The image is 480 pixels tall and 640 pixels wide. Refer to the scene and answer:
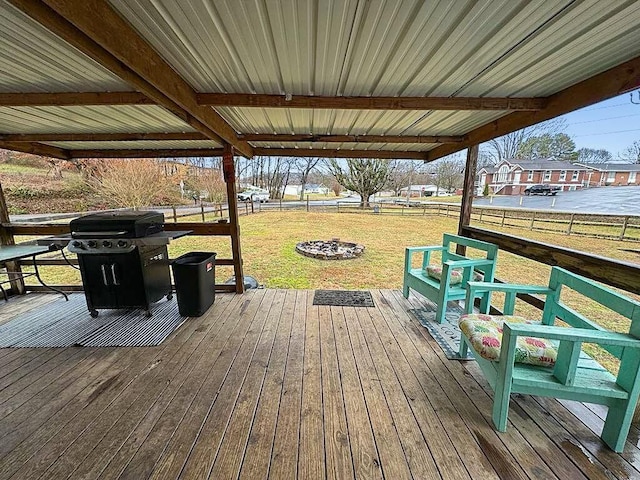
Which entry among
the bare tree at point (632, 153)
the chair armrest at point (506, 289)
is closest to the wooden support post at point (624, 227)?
the bare tree at point (632, 153)

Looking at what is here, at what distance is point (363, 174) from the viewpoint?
14172 millimetres

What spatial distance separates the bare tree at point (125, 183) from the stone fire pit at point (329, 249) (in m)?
4.30

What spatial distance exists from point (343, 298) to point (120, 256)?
2606 mm

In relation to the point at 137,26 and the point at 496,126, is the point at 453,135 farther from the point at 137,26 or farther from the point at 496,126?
the point at 137,26

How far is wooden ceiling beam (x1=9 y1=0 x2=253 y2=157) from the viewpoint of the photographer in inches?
36.0

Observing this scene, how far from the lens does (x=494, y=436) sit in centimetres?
151

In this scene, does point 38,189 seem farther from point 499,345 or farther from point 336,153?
point 499,345

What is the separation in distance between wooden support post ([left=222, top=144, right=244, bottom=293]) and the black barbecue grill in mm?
726

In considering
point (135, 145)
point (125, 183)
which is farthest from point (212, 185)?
point (135, 145)

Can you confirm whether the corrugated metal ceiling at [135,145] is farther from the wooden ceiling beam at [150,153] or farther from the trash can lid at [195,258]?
the trash can lid at [195,258]

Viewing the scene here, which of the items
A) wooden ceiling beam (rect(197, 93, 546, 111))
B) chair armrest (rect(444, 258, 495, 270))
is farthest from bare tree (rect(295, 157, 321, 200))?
wooden ceiling beam (rect(197, 93, 546, 111))

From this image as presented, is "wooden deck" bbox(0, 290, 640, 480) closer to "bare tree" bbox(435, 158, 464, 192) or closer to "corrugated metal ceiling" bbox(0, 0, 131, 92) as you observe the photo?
"corrugated metal ceiling" bbox(0, 0, 131, 92)

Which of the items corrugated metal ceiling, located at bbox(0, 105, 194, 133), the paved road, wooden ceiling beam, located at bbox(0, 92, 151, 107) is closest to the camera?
wooden ceiling beam, located at bbox(0, 92, 151, 107)

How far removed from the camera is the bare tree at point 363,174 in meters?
13.9
